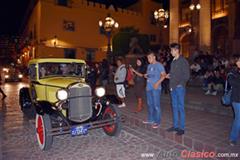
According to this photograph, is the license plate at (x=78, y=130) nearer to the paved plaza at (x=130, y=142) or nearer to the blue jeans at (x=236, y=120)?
the paved plaza at (x=130, y=142)

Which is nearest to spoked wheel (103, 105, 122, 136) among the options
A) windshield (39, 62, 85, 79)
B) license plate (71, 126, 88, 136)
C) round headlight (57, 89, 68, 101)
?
license plate (71, 126, 88, 136)

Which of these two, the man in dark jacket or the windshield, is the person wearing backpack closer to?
the windshield

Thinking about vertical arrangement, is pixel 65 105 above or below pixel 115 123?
above

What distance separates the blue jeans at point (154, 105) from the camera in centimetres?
728

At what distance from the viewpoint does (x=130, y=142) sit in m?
6.41

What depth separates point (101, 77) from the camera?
18.5m

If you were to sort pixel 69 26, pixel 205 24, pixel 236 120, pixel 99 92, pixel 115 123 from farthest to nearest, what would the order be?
pixel 69 26
pixel 205 24
pixel 99 92
pixel 115 123
pixel 236 120

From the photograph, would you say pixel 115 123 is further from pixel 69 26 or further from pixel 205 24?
pixel 69 26

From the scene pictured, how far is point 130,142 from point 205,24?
1731 cm

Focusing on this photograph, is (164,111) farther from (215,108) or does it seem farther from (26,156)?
(26,156)

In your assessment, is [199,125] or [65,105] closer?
[65,105]

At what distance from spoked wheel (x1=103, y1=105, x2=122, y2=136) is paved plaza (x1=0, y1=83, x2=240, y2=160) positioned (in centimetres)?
15

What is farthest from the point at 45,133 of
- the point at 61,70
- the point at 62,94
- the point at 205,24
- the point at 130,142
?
the point at 205,24

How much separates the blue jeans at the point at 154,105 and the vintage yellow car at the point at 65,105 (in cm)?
117
